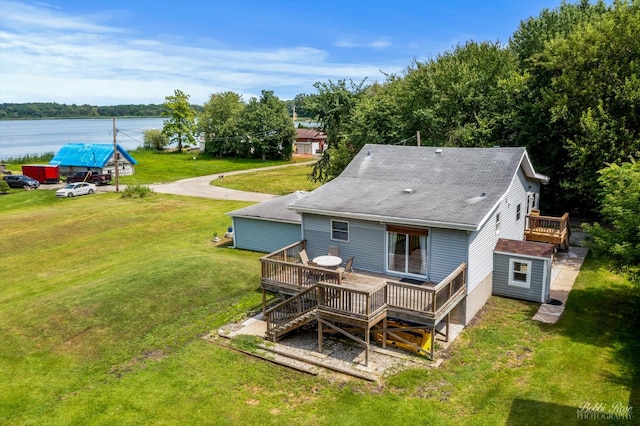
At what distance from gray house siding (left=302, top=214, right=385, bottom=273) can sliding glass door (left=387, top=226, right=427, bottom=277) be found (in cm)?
34

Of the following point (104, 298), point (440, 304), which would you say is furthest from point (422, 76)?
point (104, 298)

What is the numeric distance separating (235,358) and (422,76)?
26.8 meters

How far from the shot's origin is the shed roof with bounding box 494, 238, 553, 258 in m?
16.8

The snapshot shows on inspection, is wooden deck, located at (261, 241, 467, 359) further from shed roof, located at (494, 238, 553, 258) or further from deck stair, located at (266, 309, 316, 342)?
shed roof, located at (494, 238, 553, 258)

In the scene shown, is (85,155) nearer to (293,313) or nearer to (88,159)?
(88,159)

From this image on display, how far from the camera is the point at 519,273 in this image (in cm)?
1742

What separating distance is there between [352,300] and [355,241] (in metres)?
4.01

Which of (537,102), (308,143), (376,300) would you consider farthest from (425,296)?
(308,143)

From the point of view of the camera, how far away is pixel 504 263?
17.5 meters

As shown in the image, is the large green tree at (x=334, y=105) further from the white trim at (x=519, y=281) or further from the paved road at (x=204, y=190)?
the white trim at (x=519, y=281)

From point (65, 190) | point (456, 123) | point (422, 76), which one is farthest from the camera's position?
point (65, 190)

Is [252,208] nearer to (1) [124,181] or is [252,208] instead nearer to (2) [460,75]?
(2) [460,75]

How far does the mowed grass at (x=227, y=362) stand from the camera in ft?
36.1

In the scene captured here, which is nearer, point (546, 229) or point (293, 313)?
point (293, 313)
